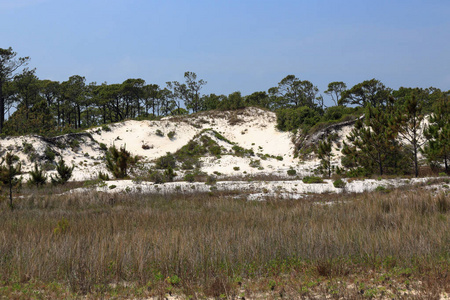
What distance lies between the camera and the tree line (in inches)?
794

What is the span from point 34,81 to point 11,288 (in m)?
61.0

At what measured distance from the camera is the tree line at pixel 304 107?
20.2 metres

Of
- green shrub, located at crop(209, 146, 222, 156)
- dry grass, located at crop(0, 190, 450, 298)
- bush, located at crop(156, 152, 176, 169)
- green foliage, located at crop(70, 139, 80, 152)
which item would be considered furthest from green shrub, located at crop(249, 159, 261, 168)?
dry grass, located at crop(0, 190, 450, 298)

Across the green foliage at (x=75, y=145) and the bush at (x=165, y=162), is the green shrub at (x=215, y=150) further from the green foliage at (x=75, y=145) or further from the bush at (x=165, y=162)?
the green foliage at (x=75, y=145)

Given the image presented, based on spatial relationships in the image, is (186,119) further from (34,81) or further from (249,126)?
(34,81)

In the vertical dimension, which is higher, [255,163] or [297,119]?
[297,119]

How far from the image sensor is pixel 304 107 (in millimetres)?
46438

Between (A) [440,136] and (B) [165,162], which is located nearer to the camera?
(A) [440,136]

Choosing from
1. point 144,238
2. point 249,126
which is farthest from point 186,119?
point 144,238

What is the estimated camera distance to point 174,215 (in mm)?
10031

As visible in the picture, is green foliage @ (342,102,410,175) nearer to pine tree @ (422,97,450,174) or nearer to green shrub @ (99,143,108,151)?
pine tree @ (422,97,450,174)

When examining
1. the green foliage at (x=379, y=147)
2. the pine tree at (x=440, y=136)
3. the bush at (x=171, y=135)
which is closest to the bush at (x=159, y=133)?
the bush at (x=171, y=135)

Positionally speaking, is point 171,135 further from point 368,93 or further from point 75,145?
point 368,93

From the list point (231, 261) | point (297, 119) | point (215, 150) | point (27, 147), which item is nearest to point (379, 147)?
point (231, 261)
